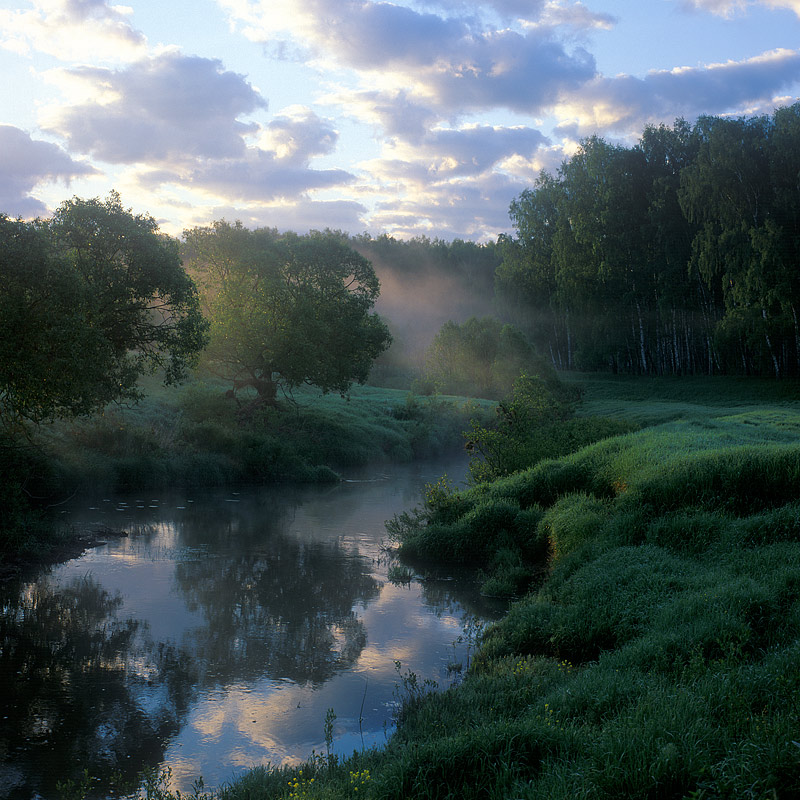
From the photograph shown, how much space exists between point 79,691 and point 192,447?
55.9 ft

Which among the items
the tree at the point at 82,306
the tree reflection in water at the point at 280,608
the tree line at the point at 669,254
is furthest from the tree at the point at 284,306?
the tree line at the point at 669,254

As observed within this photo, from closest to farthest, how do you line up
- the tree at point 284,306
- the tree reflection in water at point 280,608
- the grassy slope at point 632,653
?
the grassy slope at point 632,653 → the tree reflection in water at point 280,608 → the tree at point 284,306

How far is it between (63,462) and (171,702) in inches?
545

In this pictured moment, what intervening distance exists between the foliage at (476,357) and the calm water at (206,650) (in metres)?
32.9

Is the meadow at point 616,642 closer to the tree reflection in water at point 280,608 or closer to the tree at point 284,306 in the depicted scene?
the tree reflection in water at point 280,608

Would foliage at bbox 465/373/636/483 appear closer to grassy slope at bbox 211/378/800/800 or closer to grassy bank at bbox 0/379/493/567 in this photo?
grassy slope at bbox 211/378/800/800

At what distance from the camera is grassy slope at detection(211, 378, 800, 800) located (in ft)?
14.9

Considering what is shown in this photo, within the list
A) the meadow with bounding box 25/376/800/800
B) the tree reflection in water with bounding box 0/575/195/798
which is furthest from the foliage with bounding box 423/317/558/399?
the tree reflection in water with bounding box 0/575/195/798

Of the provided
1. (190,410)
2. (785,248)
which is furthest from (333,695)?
(785,248)

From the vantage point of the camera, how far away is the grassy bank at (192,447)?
49.2ft

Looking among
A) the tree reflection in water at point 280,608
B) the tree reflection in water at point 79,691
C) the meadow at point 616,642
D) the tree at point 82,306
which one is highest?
the tree at point 82,306

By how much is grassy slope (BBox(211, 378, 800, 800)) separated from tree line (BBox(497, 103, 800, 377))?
2837 cm

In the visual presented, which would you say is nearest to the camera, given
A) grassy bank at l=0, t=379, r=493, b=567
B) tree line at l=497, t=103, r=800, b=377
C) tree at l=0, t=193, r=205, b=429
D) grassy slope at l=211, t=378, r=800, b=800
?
grassy slope at l=211, t=378, r=800, b=800

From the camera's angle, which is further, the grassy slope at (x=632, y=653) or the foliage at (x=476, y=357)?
the foliage at (x=476, y=357)
